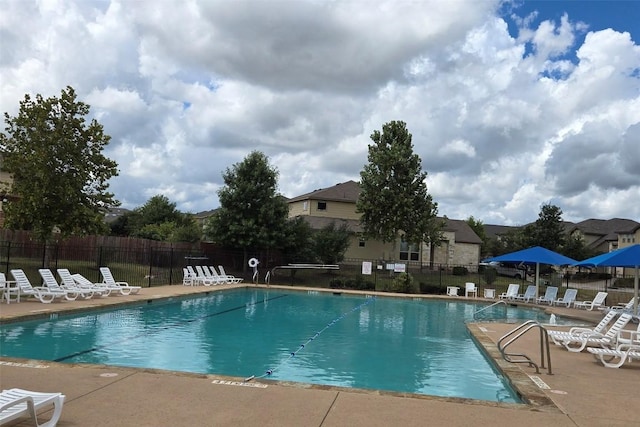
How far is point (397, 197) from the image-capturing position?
3350 centimetres

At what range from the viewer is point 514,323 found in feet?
52.8

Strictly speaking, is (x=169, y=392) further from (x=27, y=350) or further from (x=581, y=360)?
(x=581, y=360)

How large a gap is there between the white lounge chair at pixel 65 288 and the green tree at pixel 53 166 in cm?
327

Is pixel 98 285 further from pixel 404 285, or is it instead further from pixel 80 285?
pixel 404 285

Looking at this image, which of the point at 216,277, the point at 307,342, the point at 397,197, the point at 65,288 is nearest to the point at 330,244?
the point at 397,197

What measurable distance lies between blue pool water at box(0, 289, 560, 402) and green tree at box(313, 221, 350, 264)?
13.3 metres

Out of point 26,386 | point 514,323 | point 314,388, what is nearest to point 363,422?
point 314,388

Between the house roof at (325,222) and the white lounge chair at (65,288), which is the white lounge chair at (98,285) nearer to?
the white lounge chair at (65,288)

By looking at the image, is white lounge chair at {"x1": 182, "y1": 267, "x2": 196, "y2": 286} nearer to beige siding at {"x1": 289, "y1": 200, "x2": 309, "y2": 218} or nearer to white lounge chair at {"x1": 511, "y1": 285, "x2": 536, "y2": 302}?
Result: white lounge chair at {"x1": 511, "y1": 285, "x2": 536, "y2": 302}

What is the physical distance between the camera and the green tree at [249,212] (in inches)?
1243

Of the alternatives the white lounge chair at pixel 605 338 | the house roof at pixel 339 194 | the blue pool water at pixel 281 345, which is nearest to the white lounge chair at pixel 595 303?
the blue pool water at pixel 281 345

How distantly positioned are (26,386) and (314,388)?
11.1ft

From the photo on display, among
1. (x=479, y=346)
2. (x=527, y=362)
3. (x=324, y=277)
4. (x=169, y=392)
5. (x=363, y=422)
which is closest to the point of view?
(x=363, y=422)

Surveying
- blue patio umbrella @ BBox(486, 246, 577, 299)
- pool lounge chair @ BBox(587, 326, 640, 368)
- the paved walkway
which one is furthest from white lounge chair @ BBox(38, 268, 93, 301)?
blue patio umbrella @ BBox(486, 246, 577, 299)
